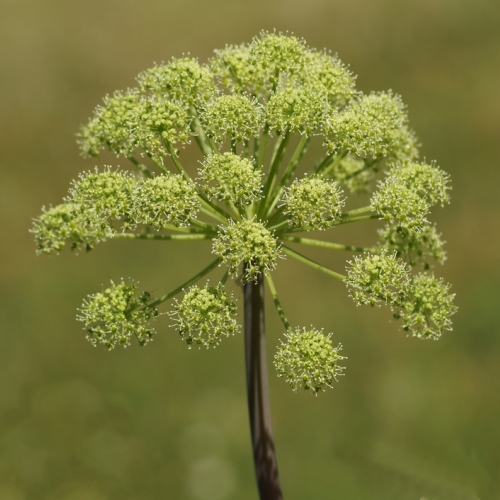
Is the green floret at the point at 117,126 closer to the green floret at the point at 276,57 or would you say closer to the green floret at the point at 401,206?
the green floret at the point at 276,57

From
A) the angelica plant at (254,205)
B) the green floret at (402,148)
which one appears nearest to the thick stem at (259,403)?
the angelica plant at (254,205)

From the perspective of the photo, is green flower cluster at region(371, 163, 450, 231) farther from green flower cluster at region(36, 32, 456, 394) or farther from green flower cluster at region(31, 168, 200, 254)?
green flower cluster at region(31, 168, 200, 254)

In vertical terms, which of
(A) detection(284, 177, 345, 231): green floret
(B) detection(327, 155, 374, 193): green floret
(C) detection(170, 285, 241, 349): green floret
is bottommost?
(C) detection(170, 285, 241, 349): green floret

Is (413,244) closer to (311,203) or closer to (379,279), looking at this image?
(379,279)

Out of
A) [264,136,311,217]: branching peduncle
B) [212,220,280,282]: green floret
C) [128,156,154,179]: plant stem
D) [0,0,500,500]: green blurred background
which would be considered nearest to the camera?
[212,220,280,282]: green floret

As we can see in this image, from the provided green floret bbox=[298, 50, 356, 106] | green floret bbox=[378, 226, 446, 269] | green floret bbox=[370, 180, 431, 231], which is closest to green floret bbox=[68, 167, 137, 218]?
green floret bbox=[298, 50, 356, 106]

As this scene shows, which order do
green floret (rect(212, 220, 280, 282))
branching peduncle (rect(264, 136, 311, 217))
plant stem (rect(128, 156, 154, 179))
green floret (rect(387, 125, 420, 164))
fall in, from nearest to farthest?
green floret (rect(212, 220, 280, 282)), branching peduncle (rect(264, 136, 311, 217)), plant stem (rect(128, 156, 154, 179)), green floret (rect(387, 125, 420, 164))
